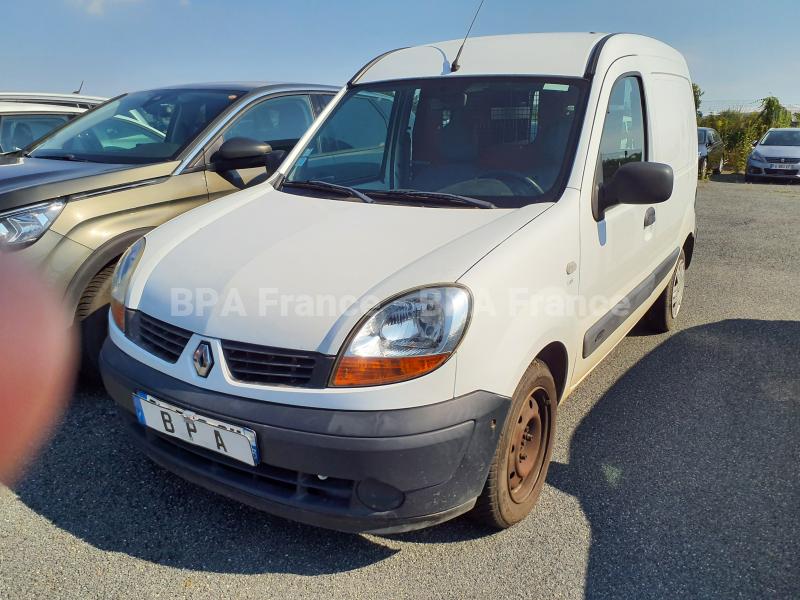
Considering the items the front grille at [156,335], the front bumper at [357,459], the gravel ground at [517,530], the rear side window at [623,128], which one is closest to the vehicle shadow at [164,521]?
the gravel ground at [517,530]

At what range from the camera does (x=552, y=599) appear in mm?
2062

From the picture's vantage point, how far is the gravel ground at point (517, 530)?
2.11 metres

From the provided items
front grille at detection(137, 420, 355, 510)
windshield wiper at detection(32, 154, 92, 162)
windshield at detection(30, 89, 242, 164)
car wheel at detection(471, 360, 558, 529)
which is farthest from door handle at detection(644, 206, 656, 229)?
windshield wiper at detection(32, 154, 92, 162)

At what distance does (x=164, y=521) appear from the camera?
7.83ft

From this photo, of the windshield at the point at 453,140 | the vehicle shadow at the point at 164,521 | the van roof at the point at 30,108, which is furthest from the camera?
the van roof at the point at 30,108

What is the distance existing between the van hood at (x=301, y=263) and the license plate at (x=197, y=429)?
0.28m

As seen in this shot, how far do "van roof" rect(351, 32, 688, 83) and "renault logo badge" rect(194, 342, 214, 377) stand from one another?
1856mm

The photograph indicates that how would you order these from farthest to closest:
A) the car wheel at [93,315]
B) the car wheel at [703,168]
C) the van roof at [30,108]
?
1. the car wheel at [703,168]
2. the van roof at [30,108]
3. the car wheel at [93,315]

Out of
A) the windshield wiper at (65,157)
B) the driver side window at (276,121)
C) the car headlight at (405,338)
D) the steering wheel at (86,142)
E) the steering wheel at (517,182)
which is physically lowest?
the car headlight at (405,338)

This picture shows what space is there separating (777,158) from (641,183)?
1545 centimetres

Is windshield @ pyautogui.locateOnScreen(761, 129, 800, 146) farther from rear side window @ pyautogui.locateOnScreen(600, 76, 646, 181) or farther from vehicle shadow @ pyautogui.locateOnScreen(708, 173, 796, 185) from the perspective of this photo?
rear side window @ pyautogui.locateOnScreen(600, 76, 646, 181)

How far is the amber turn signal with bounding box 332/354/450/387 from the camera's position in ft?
6.19

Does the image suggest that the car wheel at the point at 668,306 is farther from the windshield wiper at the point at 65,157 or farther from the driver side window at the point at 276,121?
the windshield wiper at the point at 65,157

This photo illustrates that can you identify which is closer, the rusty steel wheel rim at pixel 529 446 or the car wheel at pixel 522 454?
the car wheel at pixel 522 454
